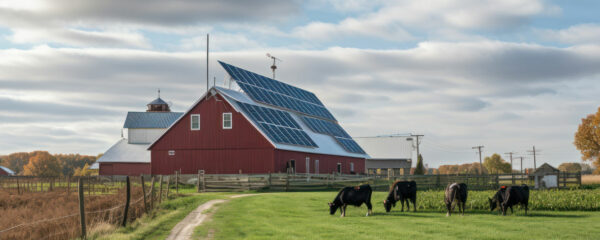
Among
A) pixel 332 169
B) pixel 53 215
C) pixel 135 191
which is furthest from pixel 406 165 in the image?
pixel 53 215

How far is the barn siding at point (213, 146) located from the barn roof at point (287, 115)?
105cm

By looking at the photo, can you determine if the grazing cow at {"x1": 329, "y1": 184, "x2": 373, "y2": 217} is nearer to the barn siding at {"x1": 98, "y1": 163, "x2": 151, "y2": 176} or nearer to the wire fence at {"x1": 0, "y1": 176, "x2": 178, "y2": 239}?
the wire fence at {"x1": 0, "y1": 176, "x2": 178, "y2": 239}

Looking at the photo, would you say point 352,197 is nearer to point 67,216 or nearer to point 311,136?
point 67,216

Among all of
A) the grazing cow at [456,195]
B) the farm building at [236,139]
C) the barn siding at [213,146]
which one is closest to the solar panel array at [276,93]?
the farm building at [236,139]

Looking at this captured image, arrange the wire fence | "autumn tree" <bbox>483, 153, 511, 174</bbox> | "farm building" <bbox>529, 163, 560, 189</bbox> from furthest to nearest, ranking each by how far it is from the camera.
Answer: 1. "autumn tree" <bbox>483, 153, 511, 174</bbox>
2. "farm building" <bbox>529, 163, 560, 189</bbox>
3. the wire fence

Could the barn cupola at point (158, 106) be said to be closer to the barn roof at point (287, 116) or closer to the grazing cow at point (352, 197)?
the barn roof at point (287, 116)

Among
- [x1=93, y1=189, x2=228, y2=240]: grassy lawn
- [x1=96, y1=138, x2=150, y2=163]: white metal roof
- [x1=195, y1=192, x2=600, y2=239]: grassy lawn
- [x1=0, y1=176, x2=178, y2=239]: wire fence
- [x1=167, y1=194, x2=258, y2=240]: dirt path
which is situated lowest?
[x1=93, y1=189, x2=228, y2=240]: grassy lawn

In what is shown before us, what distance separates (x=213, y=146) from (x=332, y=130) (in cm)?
2053

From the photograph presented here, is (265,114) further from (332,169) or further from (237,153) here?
(332,169)

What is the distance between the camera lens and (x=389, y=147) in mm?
95688

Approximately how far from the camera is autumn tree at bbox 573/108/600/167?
84.1m

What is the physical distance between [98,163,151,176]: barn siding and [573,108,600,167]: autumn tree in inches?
2252

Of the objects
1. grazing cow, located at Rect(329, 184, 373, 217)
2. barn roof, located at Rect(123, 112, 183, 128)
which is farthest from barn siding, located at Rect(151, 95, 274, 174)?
barn roof, located at Rect(123, 112, 183, 128)

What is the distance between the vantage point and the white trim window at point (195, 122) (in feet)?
170
